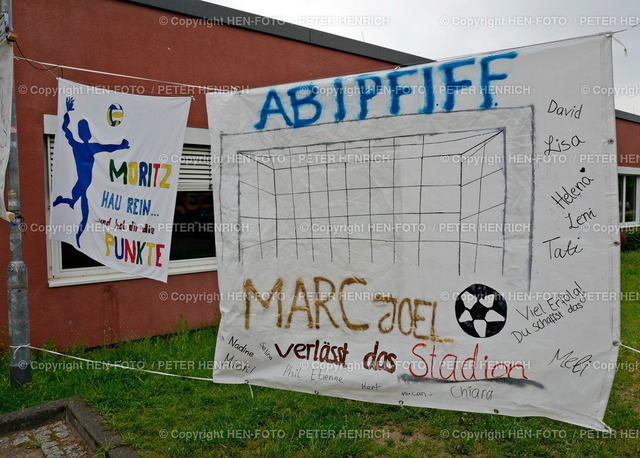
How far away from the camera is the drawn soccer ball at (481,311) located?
263 cm

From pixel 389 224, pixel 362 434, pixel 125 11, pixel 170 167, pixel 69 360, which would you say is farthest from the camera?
pixel 125 11

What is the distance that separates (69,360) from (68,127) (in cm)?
232

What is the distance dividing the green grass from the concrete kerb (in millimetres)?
84

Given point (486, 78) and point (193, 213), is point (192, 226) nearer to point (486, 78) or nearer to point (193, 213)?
point (193, 213)

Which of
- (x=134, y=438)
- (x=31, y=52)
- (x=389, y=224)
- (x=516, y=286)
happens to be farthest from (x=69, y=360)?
(x=516, y=286)

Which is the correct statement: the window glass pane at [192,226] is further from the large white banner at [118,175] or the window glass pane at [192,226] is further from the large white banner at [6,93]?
the large white banner at [6,93]

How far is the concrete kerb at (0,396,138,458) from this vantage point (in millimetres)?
3195

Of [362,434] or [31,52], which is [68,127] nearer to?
[31,52]

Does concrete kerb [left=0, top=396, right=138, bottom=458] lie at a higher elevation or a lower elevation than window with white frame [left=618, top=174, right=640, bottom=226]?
lower

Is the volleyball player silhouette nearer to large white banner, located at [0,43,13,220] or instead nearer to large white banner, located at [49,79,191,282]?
large white banner, located at [49,79,191,282]

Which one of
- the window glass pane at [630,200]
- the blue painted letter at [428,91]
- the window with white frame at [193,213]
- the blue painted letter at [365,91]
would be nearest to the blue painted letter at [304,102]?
the blue painted letter at [365,91]

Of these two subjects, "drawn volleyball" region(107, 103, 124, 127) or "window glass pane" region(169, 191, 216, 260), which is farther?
"window glass pane" region(169, 191, 216, 260)

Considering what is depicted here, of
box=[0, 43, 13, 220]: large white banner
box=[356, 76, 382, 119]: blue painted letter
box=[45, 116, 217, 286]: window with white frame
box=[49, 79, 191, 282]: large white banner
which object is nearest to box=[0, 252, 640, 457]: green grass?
box=[49, 79, 191, 282]: large white banner

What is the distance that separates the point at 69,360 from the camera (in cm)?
477
